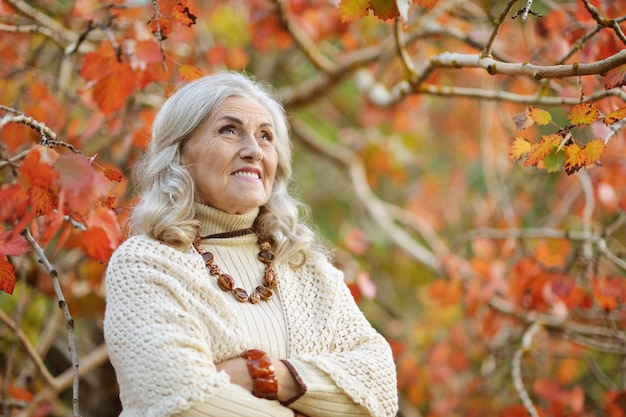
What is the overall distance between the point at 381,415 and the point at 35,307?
3016 mm

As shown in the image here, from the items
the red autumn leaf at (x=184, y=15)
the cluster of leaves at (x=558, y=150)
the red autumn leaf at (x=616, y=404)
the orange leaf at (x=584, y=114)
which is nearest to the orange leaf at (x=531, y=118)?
the cluster of leaves at (x=558, y=150)

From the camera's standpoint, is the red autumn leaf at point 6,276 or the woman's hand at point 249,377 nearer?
the woman's hand at point 249,377

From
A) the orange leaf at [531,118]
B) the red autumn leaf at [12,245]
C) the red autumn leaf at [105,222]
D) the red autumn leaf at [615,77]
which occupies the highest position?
the red autumn leaf at [615,77]

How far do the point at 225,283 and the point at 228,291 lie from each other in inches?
1.2

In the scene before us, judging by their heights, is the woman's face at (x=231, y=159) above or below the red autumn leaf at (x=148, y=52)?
below

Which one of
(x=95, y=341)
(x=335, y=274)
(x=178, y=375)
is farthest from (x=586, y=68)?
(x=95, y=341)

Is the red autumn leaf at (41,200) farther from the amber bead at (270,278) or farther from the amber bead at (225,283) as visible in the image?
the amber bead at (270,278)

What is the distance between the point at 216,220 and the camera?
2.00 m

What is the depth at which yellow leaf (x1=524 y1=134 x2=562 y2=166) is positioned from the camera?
187 centimetres

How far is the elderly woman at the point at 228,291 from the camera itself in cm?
166

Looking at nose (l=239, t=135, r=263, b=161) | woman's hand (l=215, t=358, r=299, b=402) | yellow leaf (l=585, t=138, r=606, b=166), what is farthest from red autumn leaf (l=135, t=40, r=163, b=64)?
yellow leaf (l=585, t=138, r=606, b=166)

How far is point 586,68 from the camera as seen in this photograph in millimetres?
1704

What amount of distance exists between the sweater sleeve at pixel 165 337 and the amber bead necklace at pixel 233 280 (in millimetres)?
70

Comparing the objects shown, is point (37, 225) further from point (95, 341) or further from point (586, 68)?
point (95, 341)
